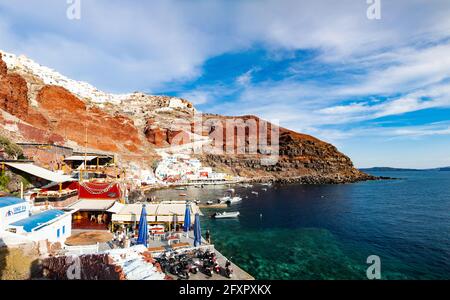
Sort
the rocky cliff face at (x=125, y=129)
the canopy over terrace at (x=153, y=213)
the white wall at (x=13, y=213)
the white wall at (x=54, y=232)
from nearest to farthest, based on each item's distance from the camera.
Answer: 1. the white wall at (x=13, y=213)
2. the white wall at (x=54, y=232)
3. the canopy over terrace at (x=153, y=213)
4. the rocky cliff face at (x=125, y=129)

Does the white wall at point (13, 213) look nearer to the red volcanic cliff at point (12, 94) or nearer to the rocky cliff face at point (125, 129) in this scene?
the rocky cliff face at point (125, 129)

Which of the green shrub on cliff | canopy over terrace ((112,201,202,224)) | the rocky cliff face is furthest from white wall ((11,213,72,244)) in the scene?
the rocky cliff face

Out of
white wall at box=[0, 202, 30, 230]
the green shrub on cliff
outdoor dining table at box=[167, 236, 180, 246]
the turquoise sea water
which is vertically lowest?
the turquoise sea water

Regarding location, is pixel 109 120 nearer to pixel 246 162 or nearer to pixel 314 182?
pixel 246 162

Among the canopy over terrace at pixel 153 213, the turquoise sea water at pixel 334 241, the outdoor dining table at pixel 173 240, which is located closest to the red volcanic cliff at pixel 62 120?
the canopy over terrace at pixel 153 213

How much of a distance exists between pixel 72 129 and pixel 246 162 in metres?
72.2

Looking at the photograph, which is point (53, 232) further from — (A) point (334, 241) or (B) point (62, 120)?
(B) point (62, 120)

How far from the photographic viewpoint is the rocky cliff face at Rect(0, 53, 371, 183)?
185 ft

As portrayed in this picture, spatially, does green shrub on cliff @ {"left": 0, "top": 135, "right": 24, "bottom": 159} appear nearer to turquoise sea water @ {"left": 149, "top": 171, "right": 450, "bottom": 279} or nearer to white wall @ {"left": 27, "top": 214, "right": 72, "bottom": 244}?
white wall @ {"left": 27, "top": 214, "right": 72, "bottom": 244}

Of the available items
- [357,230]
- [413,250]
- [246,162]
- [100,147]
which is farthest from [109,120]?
[413,250]

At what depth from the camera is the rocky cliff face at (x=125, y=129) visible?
2225 inches

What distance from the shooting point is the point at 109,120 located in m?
87.1

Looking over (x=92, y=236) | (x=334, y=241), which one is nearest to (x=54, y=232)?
(x=92, y=236)

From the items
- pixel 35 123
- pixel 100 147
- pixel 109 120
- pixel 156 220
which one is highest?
pixel 109 120
